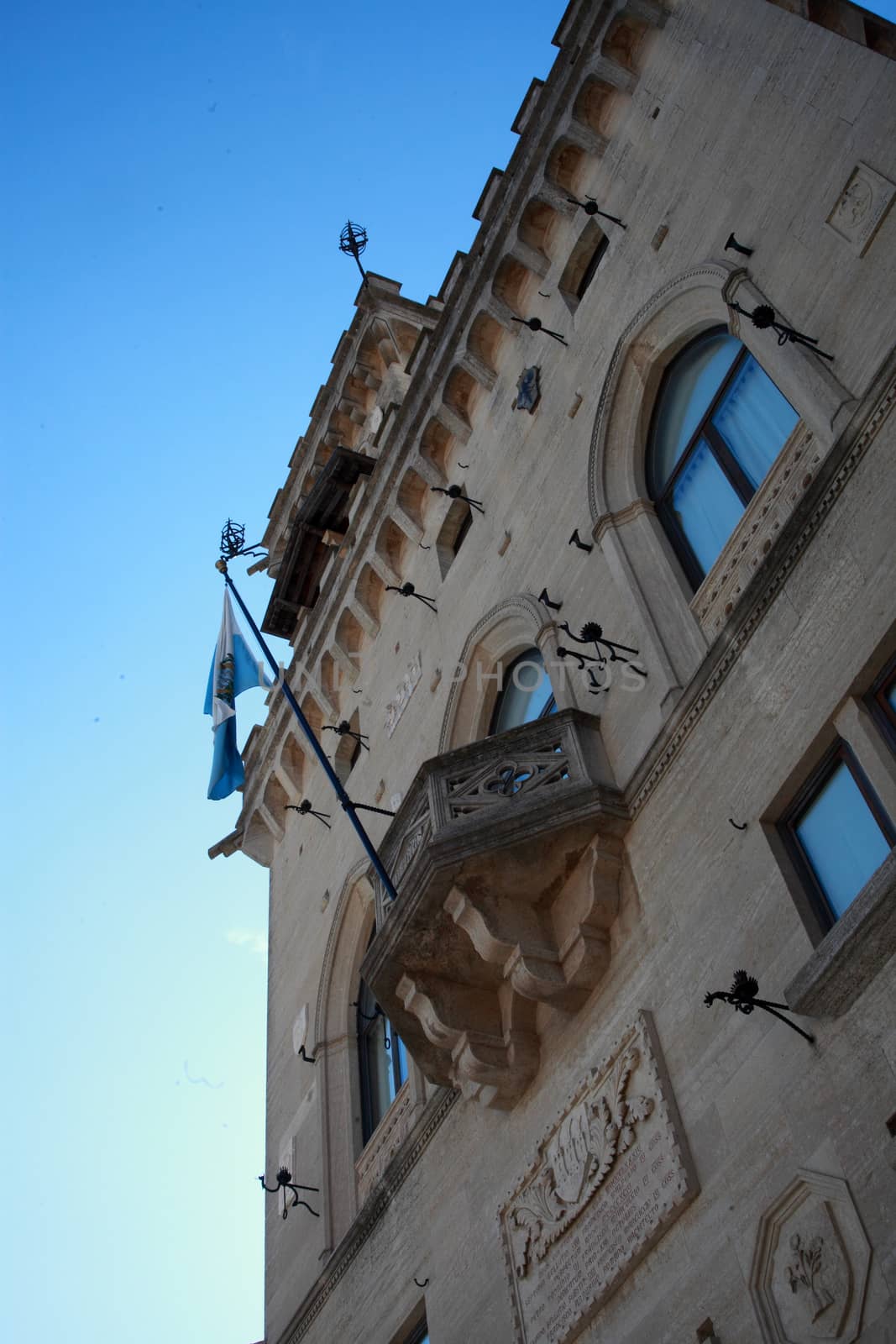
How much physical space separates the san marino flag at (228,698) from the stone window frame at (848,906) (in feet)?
29.8

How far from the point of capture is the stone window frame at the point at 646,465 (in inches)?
357

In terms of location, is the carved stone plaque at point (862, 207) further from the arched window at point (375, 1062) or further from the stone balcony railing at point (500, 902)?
the arched window at point (375, 1062)

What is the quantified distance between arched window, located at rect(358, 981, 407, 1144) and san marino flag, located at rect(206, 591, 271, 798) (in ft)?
9.78

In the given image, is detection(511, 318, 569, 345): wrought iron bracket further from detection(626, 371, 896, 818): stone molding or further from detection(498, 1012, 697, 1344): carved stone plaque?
detection(498, 1012, 697, 1344): carved stone plaque

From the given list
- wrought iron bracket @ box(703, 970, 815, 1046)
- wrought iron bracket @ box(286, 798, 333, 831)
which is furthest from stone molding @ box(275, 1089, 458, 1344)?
wrought iron bracket @ box(286, 798, 333, 831)

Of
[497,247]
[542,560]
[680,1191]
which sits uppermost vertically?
[497,247]

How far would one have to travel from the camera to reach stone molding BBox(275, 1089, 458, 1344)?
445 inches

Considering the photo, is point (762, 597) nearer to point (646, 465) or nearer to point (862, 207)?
point (862, 207)

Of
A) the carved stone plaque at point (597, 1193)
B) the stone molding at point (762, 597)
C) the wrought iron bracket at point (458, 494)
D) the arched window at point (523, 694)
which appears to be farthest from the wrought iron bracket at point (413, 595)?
the carved stone plaque at point (597, 1193)

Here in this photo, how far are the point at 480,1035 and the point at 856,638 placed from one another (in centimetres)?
413

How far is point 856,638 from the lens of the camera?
776cm

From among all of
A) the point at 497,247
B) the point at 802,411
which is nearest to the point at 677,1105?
the point at 802,411

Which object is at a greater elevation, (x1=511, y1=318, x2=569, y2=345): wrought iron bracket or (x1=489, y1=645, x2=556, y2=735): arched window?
(x1=511, y1=318, x2=569, y2=345): wrought iron bracket

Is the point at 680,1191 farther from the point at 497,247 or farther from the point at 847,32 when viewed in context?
the point at 497,247
